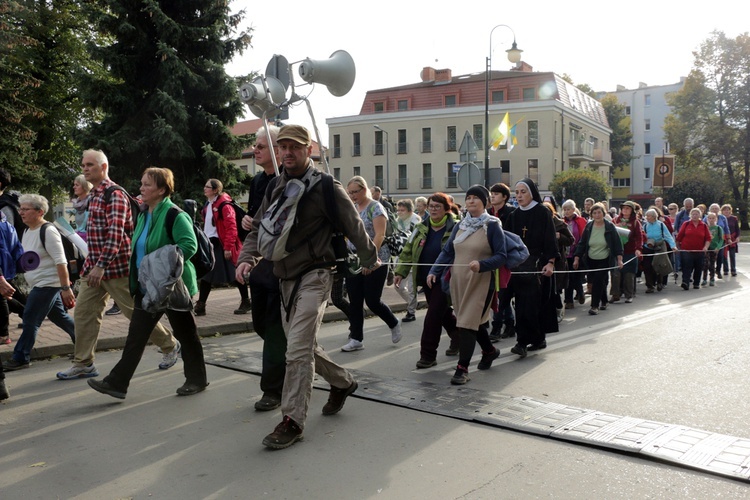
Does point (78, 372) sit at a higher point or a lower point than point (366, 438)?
higher

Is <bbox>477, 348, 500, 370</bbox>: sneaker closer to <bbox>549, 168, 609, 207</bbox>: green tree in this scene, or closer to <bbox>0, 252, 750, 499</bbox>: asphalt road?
<bbox>0, 252, 750, 499</bbox>: asphalt road

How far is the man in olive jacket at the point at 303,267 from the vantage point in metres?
4.45

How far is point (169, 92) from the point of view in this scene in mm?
18594

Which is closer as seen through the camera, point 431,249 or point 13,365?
point 13,365

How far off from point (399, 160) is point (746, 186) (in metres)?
28.4

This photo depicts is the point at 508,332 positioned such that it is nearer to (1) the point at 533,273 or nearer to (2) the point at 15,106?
(1) the point at 533,273

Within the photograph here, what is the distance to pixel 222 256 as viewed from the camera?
9.90 meters

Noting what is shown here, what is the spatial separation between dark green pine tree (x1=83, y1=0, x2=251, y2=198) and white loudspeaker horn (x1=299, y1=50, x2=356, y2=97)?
12080 millimetres

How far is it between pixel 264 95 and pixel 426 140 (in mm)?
57536

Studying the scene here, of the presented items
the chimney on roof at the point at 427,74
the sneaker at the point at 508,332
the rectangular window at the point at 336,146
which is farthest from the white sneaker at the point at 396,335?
the chimney on roof at the point at 427,74

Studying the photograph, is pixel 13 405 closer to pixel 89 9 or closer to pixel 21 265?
pixel 21 265

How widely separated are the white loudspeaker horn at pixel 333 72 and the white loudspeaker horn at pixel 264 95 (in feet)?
1.14

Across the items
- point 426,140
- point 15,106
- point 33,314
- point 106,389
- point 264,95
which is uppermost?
point 426,140

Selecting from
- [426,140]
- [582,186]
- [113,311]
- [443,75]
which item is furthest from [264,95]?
[443,75]
